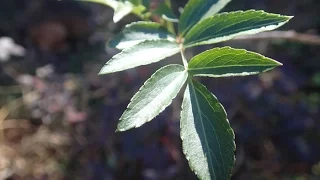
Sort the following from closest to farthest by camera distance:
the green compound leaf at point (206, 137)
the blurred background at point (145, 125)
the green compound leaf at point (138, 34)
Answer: the green compound leaf at point (206, 137) → the green compound leaf at point (138, 34) → the blurred background at point (145, 125)

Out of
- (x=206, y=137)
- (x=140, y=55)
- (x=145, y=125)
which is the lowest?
(x=145, y=125)

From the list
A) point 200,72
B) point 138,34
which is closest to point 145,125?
point 138,34

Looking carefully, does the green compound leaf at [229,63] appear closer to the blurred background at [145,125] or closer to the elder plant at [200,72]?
the elder plant at [200,72]

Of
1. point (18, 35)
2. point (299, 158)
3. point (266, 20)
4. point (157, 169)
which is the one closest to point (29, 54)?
point (18, 35)

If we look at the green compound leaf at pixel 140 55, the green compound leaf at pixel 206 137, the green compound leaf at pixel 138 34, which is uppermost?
the green compound leaf at pixel 138 34

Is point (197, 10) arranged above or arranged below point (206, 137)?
above

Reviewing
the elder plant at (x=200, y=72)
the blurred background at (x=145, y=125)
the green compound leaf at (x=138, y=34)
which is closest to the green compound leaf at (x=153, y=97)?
the elder plant at (x=200, y=72)

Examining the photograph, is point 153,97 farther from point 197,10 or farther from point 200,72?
point 197,10
